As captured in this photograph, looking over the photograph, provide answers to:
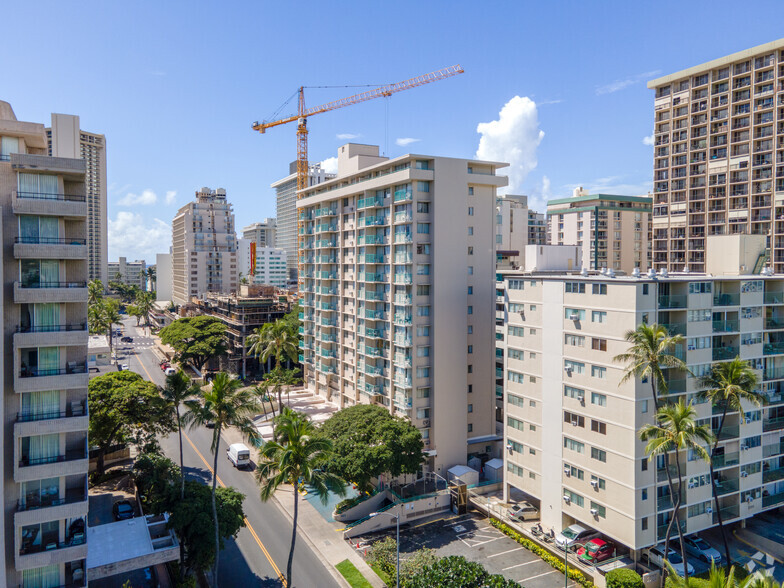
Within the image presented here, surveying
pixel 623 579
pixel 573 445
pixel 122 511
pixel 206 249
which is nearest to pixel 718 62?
pixel 573 445

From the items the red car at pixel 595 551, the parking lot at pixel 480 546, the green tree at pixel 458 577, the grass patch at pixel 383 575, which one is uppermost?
the green tree at pixel 458 577

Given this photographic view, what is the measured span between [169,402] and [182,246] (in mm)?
160932

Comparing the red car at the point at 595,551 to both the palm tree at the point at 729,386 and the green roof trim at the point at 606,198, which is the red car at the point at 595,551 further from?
the green roof trim at the point at 606,198

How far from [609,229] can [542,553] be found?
112 m

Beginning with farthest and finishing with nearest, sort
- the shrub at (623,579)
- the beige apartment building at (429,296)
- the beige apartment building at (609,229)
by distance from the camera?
the beige apartment building at (609,229) → the beige apartment building at (429,296) → the shrub at (623,579)

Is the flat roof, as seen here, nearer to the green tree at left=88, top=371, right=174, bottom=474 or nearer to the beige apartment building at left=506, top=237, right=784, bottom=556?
the beige apartment building at left=506, top=237, right=784, bottom=556

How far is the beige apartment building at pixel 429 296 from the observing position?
62.5m

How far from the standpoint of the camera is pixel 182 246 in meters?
192

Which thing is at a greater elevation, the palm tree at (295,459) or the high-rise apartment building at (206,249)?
the high-rise apartment building at (206,249)

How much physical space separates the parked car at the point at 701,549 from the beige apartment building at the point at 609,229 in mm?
98378

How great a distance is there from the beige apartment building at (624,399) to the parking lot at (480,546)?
4.69 meters

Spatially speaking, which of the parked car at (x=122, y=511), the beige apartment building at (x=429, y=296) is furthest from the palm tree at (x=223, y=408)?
the beige apartment building at (x=429, y=296)

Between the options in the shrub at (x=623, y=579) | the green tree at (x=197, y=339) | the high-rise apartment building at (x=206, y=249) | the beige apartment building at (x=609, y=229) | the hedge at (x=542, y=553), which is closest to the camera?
the shrub at (x=623, y=579)

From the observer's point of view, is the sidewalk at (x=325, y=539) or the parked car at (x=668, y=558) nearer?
the parked car at (x=668, y=558)
